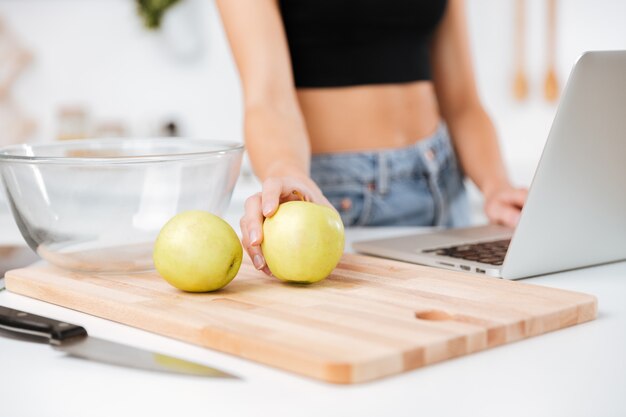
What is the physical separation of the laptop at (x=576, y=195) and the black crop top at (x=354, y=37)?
1.98 feet

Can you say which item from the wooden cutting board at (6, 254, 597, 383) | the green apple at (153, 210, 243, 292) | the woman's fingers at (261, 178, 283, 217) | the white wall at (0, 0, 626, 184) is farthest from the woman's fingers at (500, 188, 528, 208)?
the white wall at (0, 0, 626, 184)

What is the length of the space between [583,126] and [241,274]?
439mm

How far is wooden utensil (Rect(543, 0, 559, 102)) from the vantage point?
10.1 ft

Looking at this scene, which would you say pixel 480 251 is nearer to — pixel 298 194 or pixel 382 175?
pixel 298 194

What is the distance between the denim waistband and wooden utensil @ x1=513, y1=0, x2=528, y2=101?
152 cm

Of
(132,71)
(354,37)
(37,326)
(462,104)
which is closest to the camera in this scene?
(37,326)

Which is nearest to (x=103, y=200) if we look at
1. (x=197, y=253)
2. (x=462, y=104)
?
(x=197, y=253)

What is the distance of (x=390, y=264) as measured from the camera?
112 cm

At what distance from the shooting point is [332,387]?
2.31 ft

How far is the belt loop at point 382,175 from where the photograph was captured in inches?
68.4

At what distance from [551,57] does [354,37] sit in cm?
160

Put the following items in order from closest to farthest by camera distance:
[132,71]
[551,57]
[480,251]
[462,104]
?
[480,251] → [462,104] → [551,57] → [132,71]

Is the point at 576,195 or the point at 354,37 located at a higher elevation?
the point at 354,37

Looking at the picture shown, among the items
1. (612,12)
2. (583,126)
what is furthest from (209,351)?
(612,12)
